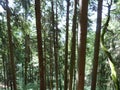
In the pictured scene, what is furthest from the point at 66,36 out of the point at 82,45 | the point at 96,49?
the point at 82,45

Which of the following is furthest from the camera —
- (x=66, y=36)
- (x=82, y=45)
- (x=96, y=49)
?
(x=66, y=36)

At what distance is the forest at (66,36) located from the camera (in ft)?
23.1

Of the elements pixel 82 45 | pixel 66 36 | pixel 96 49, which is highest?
pixel 82 45

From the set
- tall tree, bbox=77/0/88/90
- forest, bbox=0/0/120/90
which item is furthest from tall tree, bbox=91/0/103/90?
tall tree, bbox=77/0/88/90

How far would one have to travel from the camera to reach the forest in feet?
23.1

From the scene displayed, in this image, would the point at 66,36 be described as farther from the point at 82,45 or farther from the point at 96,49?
the point at 82,45

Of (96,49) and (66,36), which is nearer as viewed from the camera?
(96,49)

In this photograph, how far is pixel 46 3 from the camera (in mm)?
22078

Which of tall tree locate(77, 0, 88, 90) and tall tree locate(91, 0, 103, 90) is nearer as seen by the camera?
tall tree locate(77, 0, 88, 90)

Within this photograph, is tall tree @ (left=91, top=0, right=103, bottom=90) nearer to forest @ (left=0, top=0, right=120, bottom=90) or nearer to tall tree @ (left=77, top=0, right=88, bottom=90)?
forest @ (left=0, top=0, right=120, bottom=90)

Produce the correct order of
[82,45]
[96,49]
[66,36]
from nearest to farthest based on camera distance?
1. [82,45]
2. [96,49]
3. [66,36]

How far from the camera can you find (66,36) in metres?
17.6

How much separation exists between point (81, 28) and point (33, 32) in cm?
2485

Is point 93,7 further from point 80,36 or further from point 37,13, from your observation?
point 80,36
